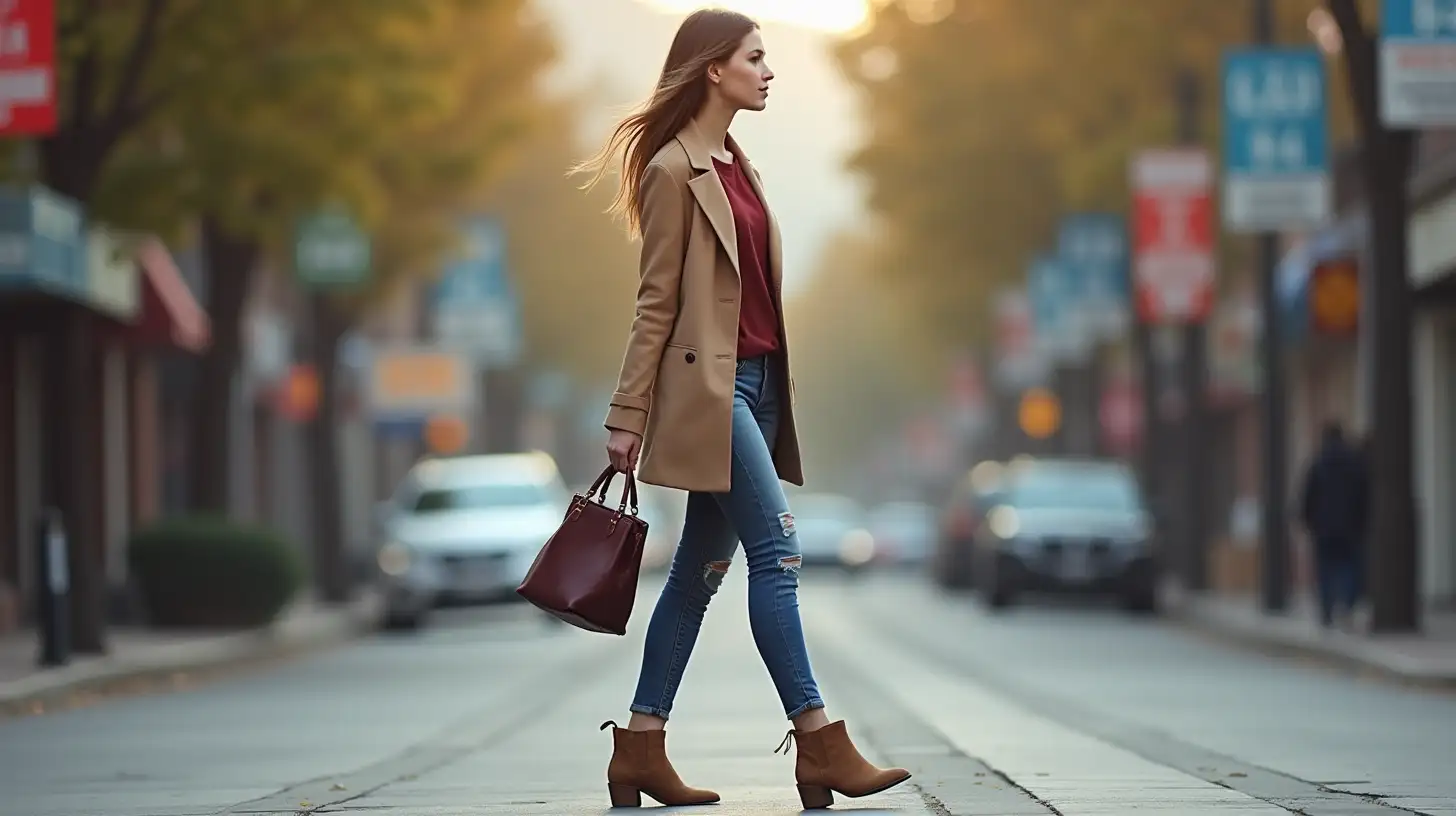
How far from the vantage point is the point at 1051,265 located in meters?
41.6

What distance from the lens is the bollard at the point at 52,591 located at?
62.6 feet

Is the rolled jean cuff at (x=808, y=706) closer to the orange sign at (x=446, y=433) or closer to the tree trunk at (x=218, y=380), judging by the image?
the tree trunk at (x=218, y=380)

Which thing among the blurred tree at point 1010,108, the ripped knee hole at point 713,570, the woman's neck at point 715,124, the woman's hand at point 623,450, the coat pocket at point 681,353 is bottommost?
the ripped knee hole at point 713,570

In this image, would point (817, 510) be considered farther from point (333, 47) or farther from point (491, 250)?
point (333, 47)

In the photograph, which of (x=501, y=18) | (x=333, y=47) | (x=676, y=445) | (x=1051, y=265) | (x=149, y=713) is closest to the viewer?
(x=676, y=445)

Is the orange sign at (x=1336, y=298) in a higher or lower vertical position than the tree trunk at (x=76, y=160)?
lower

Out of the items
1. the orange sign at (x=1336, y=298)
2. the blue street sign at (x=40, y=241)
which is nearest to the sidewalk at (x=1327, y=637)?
the orange sign at (x=1336, y=298)

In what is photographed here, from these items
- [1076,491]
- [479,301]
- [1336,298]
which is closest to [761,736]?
[1336,298]

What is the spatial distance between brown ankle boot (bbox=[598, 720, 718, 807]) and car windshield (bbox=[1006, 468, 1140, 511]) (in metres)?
22.6

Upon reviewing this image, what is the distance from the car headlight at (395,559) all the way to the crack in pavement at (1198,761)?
11.9m

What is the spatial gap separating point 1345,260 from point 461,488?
950 cm

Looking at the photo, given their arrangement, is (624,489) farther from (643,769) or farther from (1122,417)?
(1122,417)

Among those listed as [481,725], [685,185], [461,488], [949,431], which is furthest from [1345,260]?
[949,431]

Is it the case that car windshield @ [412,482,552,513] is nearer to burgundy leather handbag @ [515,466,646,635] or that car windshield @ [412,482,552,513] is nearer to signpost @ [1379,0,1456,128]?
signpost @ [1379,0,1456,128]
